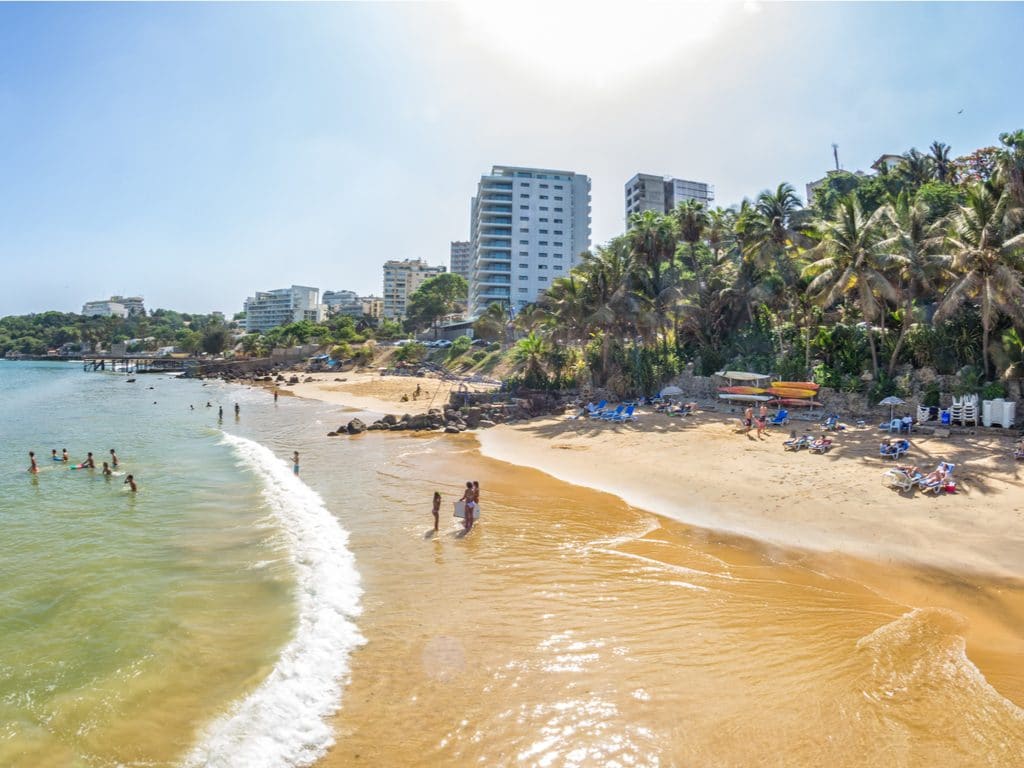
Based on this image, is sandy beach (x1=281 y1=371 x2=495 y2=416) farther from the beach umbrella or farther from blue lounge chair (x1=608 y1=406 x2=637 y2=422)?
the beach umbrella

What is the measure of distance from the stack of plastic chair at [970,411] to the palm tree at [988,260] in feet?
8.53

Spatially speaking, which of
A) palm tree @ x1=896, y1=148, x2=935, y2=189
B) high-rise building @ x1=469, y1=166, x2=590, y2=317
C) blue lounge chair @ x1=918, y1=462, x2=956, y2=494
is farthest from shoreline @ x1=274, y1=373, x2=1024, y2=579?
high-rise building @ x1=469, y1=166, x2=590, y2=317

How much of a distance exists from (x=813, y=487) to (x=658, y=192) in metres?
109

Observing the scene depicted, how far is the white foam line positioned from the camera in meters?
7.37

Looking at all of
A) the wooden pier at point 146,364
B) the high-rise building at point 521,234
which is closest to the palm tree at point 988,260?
the high-rise building at point 521,234

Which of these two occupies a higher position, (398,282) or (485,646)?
(398,282)

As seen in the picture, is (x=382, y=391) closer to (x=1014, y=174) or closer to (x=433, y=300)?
(x=433, y=300)

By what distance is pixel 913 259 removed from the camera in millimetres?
27500

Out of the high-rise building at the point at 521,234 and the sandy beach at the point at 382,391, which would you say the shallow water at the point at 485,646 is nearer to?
the sandy beach at the point at 382,391

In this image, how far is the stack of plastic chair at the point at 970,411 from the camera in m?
22.5

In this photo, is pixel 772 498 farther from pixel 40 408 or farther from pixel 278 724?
pixel 40 408

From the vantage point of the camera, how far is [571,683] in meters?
8.45

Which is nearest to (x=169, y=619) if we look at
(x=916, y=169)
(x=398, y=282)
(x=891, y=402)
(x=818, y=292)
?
(x=891, y=402)

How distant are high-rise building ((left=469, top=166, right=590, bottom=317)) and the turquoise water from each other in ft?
280
